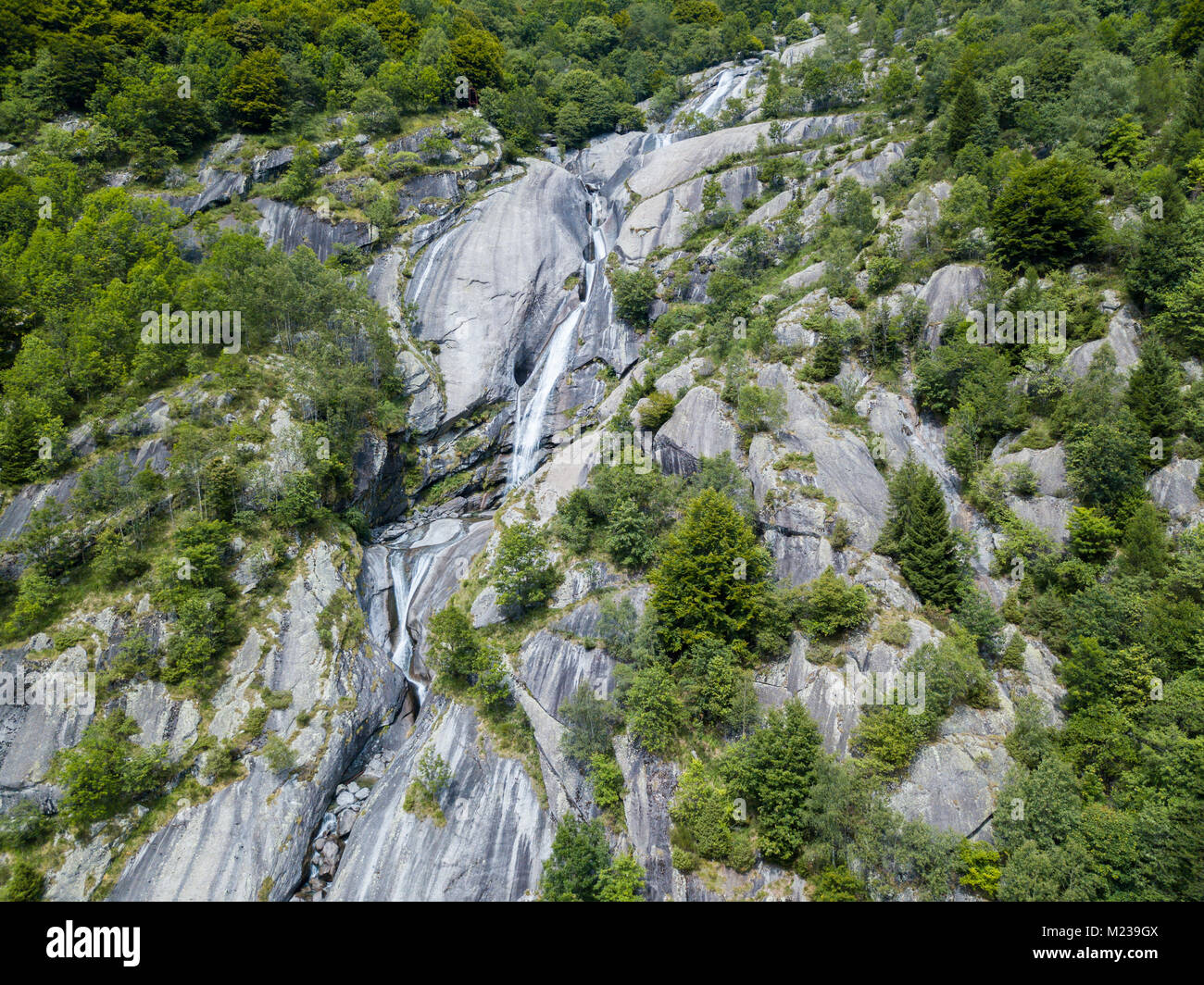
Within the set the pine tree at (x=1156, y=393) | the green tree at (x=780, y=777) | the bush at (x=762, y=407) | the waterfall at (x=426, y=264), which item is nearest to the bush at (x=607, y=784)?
the green tree at (x=780, y=777)

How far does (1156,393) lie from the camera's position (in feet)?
91.0

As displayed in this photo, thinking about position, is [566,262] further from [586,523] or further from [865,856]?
[865,856]

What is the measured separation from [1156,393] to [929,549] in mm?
13617

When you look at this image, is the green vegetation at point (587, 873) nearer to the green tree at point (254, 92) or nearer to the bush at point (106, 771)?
the bush at point (106, 771)

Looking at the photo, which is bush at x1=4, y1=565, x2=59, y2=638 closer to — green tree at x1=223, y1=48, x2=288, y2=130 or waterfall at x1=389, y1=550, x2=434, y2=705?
waterfall at x1=389, y1=550, x2=434, y2=705

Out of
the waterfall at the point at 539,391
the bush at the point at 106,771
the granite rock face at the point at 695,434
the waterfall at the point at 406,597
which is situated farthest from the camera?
the waterfall at the point at 539,391

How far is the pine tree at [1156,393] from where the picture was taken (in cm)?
2747

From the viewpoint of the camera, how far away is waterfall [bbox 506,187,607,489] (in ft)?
159

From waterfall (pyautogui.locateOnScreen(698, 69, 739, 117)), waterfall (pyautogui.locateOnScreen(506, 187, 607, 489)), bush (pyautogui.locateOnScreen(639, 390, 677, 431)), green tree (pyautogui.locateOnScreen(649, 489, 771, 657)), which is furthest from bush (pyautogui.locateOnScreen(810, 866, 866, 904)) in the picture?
waterfall (pyautogui.locateOnScreen(698, 69, 739, 117))

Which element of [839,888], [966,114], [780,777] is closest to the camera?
[839,888]

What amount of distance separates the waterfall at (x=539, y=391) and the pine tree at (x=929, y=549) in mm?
29168

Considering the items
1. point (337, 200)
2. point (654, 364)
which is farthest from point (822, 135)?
point (337, 200)

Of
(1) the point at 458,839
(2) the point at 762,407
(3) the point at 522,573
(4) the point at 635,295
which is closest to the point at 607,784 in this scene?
(1) the point at 458,839

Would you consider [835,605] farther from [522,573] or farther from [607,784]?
[522,573]
